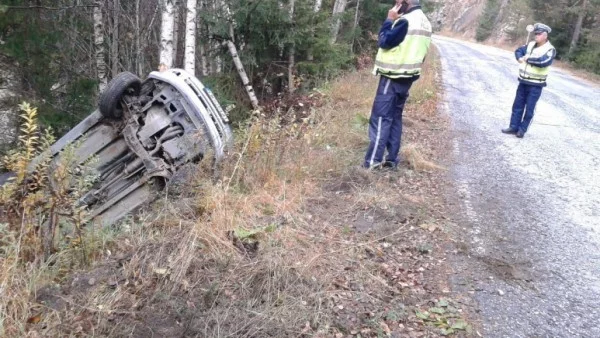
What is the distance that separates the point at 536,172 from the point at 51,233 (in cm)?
538

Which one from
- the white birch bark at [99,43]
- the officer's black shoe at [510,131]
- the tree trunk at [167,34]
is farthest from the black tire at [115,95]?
the white birch bark at [99,43]

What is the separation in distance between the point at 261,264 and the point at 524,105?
6.04 metres

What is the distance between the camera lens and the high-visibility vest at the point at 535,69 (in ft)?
23.3

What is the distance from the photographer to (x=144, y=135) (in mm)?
5137

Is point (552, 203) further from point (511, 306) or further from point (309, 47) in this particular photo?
point (309, 47)

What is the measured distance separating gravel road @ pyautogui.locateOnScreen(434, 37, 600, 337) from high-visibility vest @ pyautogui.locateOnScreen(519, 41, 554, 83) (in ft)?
3.12

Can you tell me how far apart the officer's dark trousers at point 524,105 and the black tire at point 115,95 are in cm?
582

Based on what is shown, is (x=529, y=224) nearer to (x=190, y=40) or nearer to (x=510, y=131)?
(x=510, y=131)

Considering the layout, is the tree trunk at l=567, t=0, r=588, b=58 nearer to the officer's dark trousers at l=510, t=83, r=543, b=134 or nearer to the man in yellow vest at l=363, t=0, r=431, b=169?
the officer's dark trousers at l=510, t=83, r=543, b=134

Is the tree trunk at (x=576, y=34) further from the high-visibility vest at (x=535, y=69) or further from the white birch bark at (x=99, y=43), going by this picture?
the white birch bark at (x=99, y=43)

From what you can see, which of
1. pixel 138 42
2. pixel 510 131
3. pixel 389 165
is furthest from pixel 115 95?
pixel 138 42

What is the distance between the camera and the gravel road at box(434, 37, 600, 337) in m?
3.05

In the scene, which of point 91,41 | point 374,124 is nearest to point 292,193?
point 374,124

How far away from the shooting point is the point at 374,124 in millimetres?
5219
